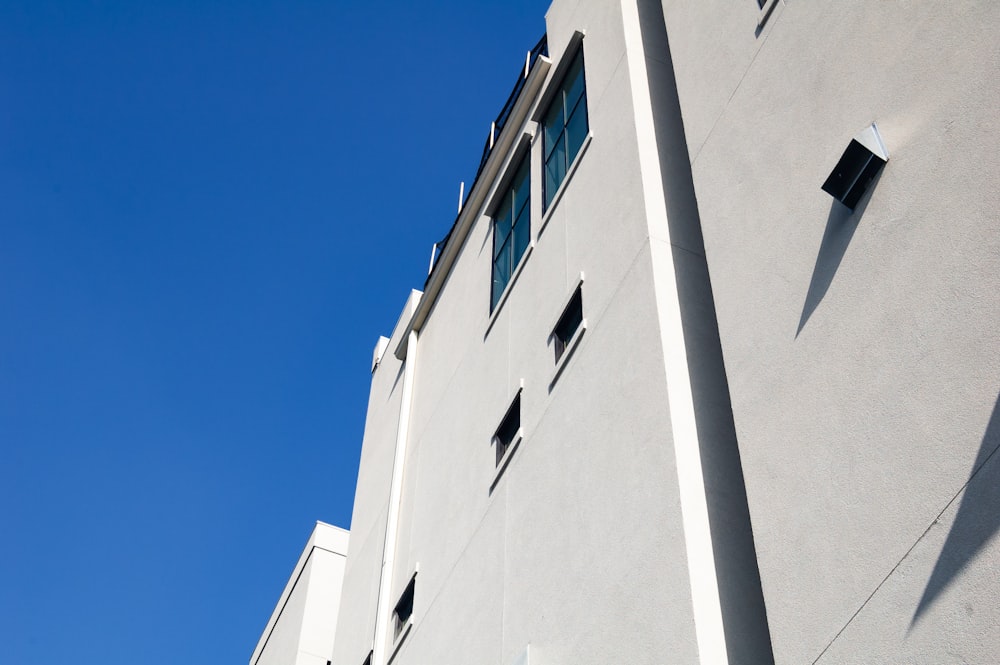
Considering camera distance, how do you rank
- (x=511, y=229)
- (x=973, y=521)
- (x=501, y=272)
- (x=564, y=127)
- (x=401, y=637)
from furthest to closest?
(x=511, y=229) < (x=501, y=272) < (x=564, y=127) < (x=401, y=637) < (x=973, y=521)

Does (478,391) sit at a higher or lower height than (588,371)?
higher

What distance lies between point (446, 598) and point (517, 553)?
2.15 meters

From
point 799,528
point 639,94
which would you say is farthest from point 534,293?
point 799,528

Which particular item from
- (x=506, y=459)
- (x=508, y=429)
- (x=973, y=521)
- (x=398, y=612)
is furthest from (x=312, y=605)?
(x=973, y=521)

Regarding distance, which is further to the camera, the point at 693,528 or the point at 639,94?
the point at 639,94

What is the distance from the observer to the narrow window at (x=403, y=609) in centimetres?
1498

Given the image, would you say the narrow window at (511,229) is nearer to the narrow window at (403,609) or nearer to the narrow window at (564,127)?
the narrow window at (564,127)

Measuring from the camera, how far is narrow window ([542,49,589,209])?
14.6 metres

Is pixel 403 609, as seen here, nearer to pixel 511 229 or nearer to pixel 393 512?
pixel 393 512

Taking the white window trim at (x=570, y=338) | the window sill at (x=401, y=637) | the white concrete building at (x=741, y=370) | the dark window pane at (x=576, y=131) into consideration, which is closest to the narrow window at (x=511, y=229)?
the white concrete building at (x=741, y=370)

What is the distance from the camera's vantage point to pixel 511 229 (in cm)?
1656

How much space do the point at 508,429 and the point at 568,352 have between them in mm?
1968

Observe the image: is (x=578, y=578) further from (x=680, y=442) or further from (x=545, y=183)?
(x=545, y=183)

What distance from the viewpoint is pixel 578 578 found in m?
9.74
